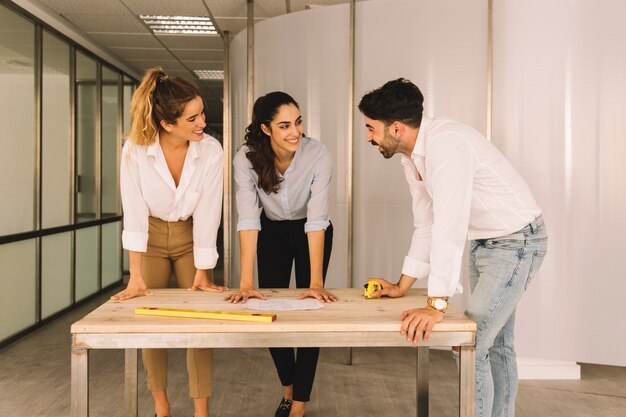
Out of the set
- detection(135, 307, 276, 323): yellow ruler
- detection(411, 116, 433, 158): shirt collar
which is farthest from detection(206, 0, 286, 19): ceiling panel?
detection(135, 307, 276, 323): yellow ruler

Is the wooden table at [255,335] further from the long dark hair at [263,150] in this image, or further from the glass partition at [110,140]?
the glass partition at [110,140]

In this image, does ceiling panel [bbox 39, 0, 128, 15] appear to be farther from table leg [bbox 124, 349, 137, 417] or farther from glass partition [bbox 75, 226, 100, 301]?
table leg [bbox 124, 349, 137, 417]

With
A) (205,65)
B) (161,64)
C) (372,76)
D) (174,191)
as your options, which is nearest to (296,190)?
(174,191)

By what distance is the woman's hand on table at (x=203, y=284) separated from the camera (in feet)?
8.66

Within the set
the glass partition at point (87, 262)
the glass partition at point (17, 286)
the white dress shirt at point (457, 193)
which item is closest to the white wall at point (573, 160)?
the white dress shirt at point (457, 193)

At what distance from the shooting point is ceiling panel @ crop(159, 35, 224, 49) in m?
6.77

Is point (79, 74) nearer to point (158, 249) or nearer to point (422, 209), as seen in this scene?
point (158, 249)

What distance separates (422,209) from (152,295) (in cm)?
105

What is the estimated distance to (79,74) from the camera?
6.68m

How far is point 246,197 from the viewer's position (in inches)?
117

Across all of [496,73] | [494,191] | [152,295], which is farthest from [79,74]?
[494,191]

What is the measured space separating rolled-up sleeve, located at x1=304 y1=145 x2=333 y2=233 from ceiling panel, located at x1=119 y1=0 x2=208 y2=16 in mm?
2907

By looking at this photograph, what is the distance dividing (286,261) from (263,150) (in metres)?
0.61

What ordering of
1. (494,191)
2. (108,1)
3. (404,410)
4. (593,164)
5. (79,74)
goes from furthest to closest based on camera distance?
1. (79,74)
2. (108,1)
3. (593,164)
4. (404,410)
5. (494,191)
